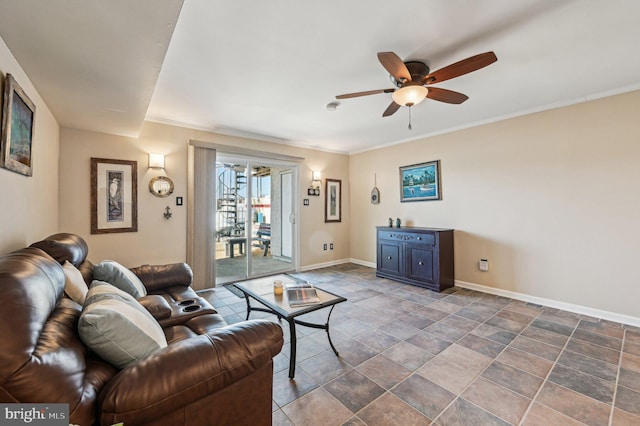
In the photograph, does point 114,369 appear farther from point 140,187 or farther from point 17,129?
point 140,187

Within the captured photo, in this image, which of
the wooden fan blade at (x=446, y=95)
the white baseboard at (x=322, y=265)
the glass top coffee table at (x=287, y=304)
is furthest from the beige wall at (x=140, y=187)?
the wooden fan blade at (x=446, y=95)

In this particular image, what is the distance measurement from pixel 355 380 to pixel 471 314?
1.88 meters

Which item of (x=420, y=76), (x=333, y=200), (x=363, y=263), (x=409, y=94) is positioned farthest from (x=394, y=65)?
(x=363, y=263)

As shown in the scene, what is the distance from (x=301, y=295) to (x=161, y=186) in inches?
104

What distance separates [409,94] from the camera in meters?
2.33

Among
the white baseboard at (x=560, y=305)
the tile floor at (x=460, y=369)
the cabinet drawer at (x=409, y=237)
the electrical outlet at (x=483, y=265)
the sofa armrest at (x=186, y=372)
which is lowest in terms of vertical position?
the tile floor at (x=460, y=369)

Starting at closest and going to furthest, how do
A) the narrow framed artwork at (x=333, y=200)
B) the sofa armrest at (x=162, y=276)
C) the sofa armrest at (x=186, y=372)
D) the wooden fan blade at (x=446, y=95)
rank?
1. the sofa armrest at (x=186, y=372)
2. the wooden fan blade at (x=446, y=95)
3. the sofa armrest at (x=162, y=276)
4. the narrow framed artwork at (x=333, y=200)

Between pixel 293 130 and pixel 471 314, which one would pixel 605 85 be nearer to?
pixel 471 314

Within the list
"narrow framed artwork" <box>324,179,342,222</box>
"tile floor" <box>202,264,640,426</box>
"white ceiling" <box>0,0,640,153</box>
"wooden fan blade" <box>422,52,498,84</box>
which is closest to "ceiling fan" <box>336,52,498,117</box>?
"wooden fan blade" <box>422,52,498,84</box>

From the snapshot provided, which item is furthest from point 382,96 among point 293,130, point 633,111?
point 633,111

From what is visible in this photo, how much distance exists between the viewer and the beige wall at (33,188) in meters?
1.65

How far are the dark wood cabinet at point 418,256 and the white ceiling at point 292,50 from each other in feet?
5.99

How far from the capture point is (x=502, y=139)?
12.3 ft

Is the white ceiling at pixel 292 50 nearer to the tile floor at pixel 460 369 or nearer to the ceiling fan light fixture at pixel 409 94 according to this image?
the ceiling fan light fixture at pixel 409 94
